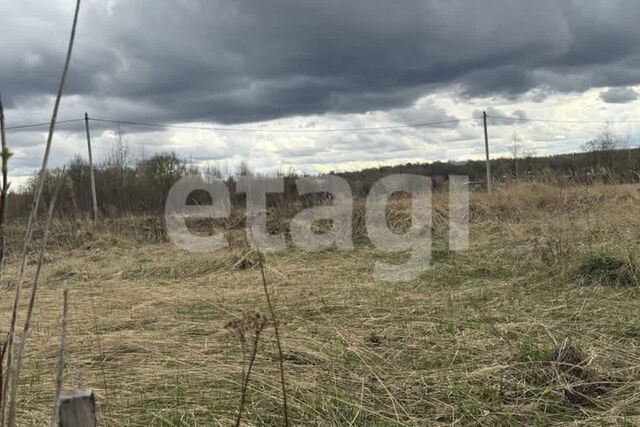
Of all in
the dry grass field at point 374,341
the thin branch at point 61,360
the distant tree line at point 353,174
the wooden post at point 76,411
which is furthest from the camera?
the distant tree line at point 353,174

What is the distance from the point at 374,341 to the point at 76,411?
2.65m

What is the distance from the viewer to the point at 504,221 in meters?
10.1

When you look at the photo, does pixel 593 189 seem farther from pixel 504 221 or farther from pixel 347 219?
pixel 347 219

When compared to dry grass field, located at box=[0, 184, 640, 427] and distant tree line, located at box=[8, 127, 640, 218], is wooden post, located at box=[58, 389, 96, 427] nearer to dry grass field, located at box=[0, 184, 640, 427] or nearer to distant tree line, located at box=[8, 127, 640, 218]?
dry grass field, located at box=[0, 184, 640, 427]

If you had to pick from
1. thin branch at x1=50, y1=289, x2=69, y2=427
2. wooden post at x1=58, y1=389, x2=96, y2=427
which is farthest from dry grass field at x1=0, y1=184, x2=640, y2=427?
thin branch at x1=50, y1=289, x2=69, y2=427

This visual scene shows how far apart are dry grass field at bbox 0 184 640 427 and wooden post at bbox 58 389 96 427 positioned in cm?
138

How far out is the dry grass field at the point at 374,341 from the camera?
2635mm

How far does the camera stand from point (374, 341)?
12.1ft

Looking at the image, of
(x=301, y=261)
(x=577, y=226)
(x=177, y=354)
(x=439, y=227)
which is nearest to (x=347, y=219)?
(x=439, y=227)

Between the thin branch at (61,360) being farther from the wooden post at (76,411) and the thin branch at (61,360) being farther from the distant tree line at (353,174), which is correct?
the distant tree line at (353,174)

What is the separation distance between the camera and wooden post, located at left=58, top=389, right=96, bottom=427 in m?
1.24

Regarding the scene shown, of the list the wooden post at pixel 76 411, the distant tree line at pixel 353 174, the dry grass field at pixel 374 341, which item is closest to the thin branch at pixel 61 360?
the wooden post at pixel 76 411

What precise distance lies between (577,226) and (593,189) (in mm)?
3645

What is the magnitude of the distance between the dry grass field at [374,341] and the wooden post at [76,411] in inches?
54.4
